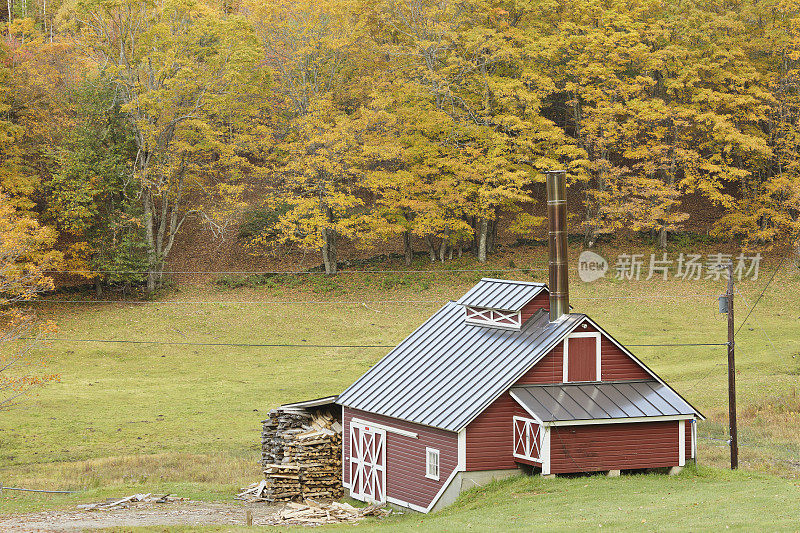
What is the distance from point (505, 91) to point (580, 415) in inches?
1365

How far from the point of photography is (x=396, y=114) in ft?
196

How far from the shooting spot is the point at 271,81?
60031 mm

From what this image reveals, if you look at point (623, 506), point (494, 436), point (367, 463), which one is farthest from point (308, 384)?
point (623, 506)

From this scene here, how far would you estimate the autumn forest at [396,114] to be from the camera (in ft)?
182

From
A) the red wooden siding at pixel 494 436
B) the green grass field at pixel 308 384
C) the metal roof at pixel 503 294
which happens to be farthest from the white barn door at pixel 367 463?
the metal roof at pixel 503 294

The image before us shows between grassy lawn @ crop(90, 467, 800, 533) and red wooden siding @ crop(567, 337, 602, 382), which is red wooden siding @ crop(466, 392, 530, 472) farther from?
red wooden siding @ crop(567, 337, 602, 382)

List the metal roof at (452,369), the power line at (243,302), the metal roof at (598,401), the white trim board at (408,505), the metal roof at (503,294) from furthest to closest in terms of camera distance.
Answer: the power line at (243,302), the metal roof at (503,294), the white trim board at (408,505), the metal roof at (452,369), the metal roof at (598,401)

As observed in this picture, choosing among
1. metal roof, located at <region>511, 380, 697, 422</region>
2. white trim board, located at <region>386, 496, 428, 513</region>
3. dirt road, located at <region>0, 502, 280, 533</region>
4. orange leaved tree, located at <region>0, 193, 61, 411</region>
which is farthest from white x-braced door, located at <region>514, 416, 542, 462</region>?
orange leaved tree, located at <region>0, 193, 61, 411</region>

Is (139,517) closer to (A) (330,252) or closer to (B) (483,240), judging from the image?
(A) (330,252)

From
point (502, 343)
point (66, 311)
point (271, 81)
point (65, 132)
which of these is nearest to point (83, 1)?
point (65, 132)

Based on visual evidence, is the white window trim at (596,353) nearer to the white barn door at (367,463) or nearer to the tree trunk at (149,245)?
the white barn door at (367,463)

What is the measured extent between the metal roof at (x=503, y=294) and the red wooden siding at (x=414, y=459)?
162 inches

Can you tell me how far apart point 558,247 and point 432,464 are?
24.3ft

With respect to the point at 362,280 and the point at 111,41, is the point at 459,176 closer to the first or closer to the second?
the point at 362,280
